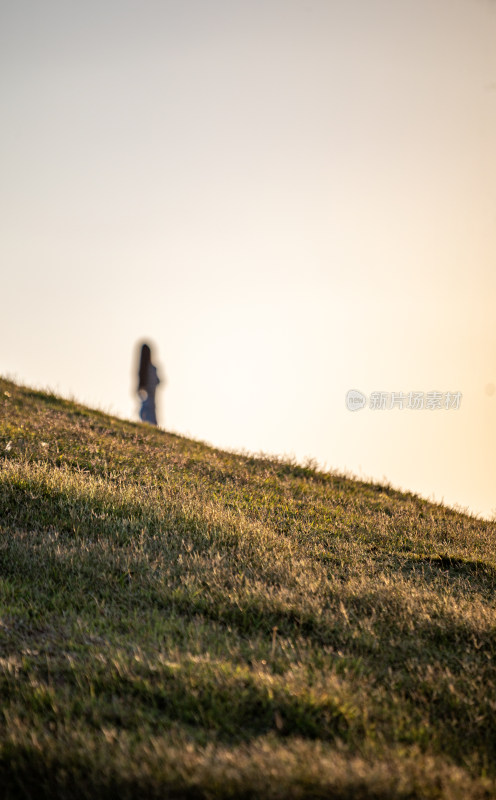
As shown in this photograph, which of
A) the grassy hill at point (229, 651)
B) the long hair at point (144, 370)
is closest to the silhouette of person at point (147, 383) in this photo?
the long hair at point (144, 370)

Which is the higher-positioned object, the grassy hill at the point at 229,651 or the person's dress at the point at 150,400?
the person's dress at the point at 150,400

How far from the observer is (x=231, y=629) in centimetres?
462

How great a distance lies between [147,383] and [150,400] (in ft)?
2.31

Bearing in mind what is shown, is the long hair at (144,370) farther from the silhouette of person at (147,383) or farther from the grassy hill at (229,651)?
the grassy hill at (229,651)

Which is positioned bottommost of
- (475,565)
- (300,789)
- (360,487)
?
(300,789)

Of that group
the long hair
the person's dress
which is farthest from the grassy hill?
the long hair

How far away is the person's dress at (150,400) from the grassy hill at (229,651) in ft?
41.6

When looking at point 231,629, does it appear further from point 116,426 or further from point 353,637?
point 116,426

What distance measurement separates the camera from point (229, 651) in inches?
165

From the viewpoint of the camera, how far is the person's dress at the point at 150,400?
843 inches

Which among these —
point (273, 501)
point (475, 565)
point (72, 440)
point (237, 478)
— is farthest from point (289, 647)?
point (72, 440)

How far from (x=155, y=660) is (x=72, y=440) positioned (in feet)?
26.5

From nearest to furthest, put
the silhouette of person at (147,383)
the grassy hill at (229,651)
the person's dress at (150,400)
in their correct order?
the grassy hill at (229,651), the person's dress at (150,400), the silhouette of person at (147,383)

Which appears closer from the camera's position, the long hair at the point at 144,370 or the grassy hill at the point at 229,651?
the grassy hill at the point at 229,651
